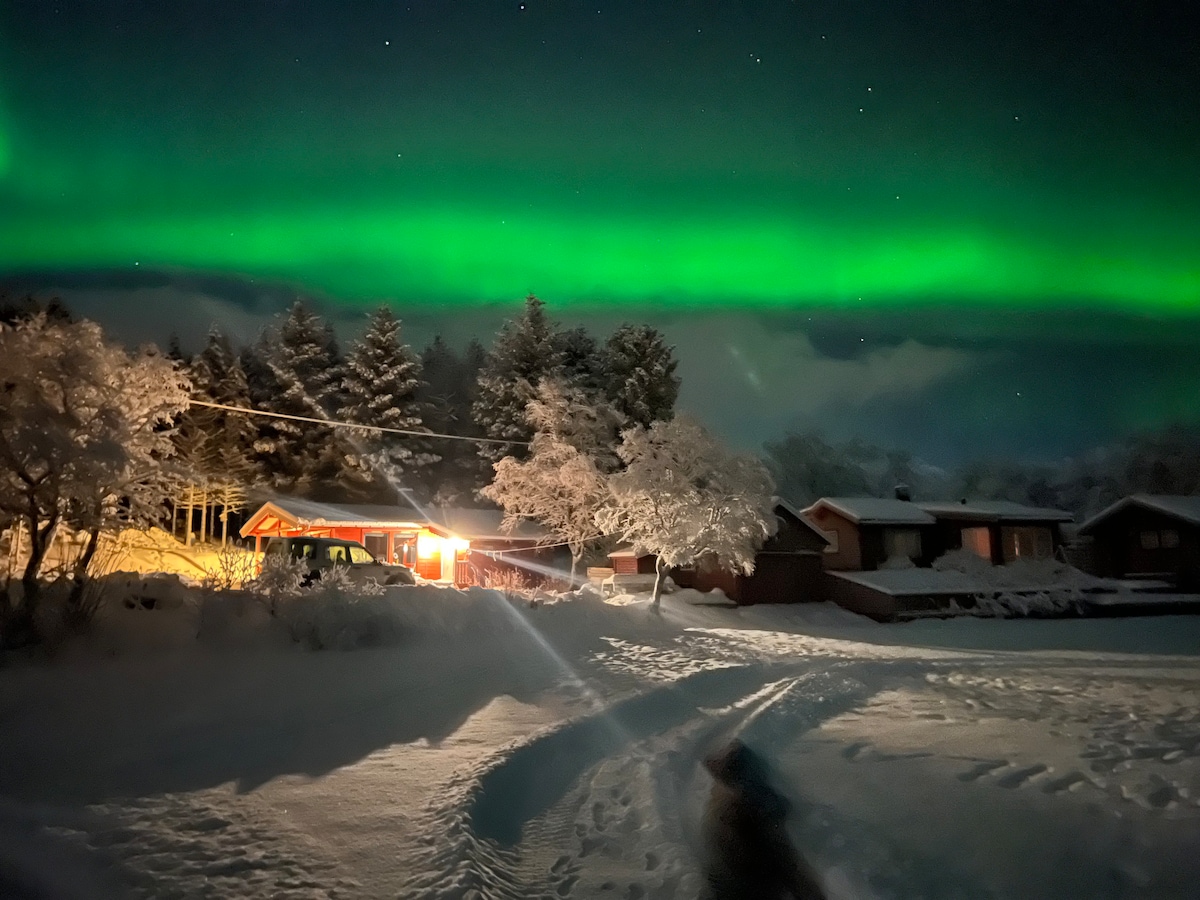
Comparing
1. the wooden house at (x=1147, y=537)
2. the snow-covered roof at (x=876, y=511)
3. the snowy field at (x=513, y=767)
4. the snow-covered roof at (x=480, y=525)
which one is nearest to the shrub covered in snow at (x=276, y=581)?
the snowy field at (x=513, y=767)

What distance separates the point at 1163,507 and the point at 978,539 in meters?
9.26

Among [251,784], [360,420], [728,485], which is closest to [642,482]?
[728,485]

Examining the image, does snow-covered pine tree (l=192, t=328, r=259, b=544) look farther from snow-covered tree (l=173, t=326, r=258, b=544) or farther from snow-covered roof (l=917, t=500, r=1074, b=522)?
snow-covered roof (l=917, t=500, r=1074, b=522)

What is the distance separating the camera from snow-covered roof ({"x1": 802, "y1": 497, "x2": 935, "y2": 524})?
138 feet

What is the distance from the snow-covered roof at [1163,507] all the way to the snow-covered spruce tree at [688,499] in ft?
86.7

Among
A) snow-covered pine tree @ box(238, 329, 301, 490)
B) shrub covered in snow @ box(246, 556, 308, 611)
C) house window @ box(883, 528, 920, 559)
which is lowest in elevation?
shrub covered in snow @ box(246, 556, 308, 611)

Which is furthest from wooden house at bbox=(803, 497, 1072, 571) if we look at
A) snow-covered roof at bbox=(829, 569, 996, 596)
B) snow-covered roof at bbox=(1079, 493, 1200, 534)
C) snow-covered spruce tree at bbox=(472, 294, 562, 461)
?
snow-covered spruce tree at bbox=(472, 294, 562, 461)

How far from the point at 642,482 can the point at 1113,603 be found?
21784mm

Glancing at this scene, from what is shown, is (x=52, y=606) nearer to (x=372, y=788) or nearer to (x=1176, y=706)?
(x=372, y=788)

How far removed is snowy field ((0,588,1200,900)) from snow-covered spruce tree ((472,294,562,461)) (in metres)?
33.1

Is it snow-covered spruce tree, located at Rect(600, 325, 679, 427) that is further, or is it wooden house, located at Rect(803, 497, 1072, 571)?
snow-covered spruce tree, located at Rect(600, 325, 679, 427)

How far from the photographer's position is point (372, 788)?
318 inches

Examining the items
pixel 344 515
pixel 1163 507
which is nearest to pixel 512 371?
pixel 344 515

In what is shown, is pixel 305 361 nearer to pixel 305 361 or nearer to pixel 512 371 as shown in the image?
pixel 305 361
